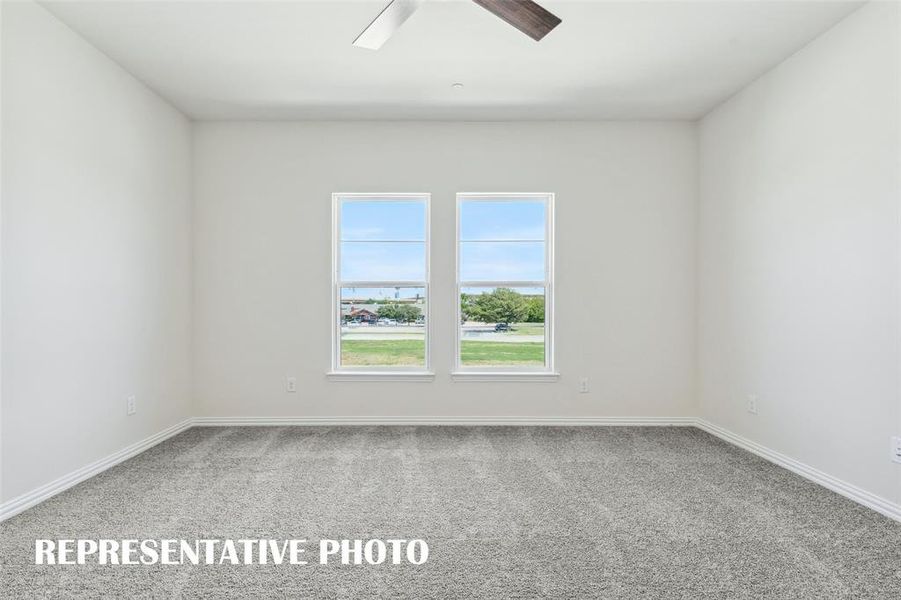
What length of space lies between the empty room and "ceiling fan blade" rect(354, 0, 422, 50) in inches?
1.0

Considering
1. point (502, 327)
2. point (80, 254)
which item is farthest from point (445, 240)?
point (80, 254)

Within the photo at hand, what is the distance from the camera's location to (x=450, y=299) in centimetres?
406

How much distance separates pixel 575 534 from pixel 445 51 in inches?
112

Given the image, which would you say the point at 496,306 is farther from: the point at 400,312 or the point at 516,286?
the point at 400,312

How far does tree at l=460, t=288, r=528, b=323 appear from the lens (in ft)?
13.6

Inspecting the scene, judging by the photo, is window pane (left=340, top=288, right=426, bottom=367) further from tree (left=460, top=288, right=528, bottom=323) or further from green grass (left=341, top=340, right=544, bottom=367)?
tree (left=460, top=288, right=528, bottom=323)

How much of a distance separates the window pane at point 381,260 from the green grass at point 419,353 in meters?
0.60

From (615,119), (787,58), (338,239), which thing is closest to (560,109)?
(615,119)

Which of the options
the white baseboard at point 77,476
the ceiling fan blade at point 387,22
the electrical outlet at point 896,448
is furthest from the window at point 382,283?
the electrical outlet at point 896,448

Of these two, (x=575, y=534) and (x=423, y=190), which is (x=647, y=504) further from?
(x=423, y=190)

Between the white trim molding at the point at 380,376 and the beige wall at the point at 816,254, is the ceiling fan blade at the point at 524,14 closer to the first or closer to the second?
the beige wall at the point at 816,254

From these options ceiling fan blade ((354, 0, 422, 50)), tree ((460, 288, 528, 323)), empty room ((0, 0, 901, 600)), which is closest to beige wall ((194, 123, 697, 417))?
empty room ((0, 0, 901, 600))

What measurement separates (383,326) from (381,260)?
60 centimetres

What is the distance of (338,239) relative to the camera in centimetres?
411
